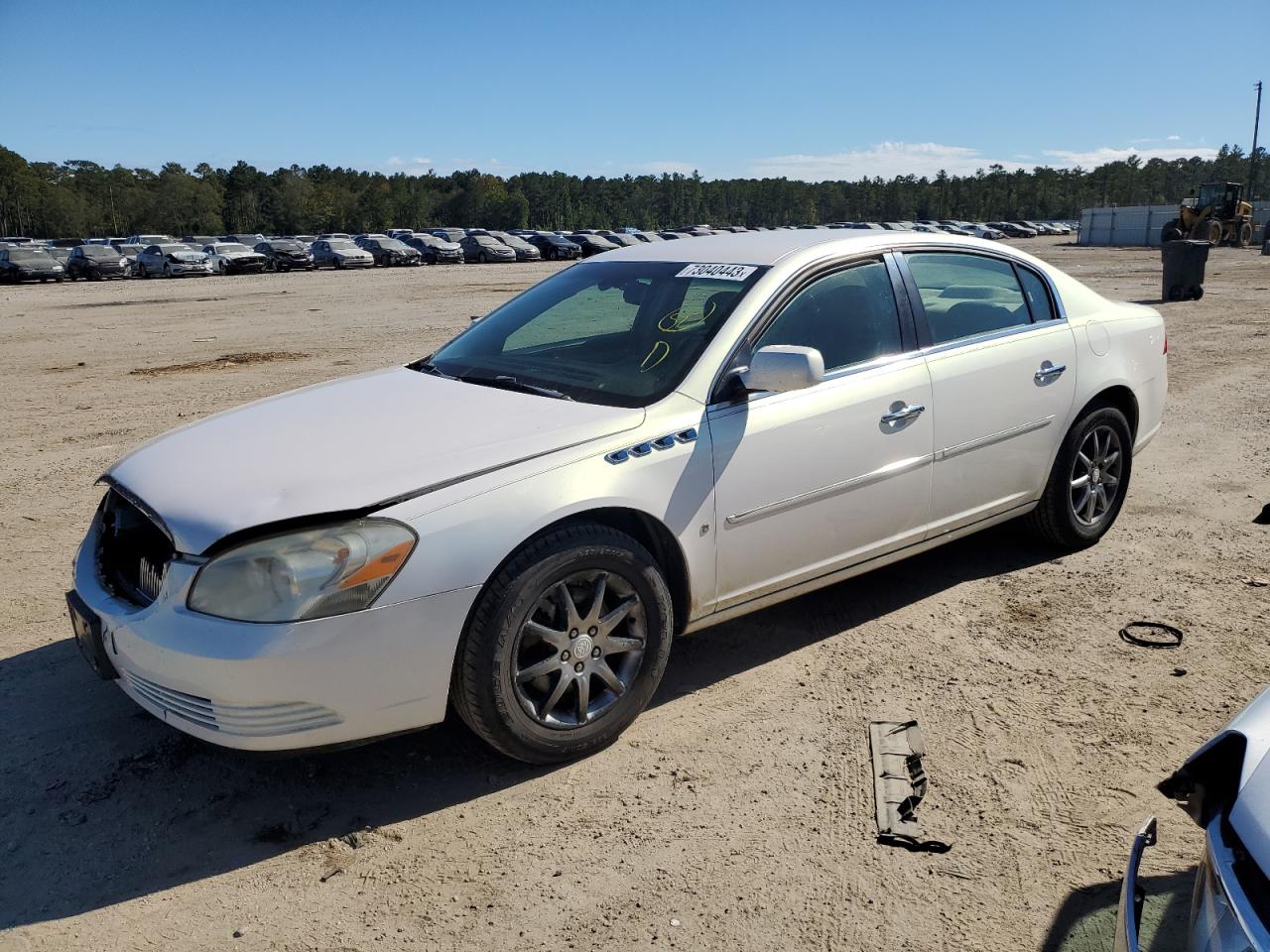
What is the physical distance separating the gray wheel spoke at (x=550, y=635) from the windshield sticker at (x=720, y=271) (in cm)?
161

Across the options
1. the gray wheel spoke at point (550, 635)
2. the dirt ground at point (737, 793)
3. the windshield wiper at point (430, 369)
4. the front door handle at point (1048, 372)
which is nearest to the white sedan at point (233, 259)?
the dirt ground at point (737, 793)

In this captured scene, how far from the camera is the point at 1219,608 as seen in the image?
4398 millimetres

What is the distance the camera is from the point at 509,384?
12.6 ft

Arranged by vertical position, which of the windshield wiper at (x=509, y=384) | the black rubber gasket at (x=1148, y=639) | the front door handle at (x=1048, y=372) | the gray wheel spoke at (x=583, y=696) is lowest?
the black rubber gasket at (x=1148, y=639)

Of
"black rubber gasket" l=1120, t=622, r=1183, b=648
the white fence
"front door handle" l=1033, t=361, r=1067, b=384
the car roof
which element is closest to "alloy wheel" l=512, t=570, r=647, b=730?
the car roof

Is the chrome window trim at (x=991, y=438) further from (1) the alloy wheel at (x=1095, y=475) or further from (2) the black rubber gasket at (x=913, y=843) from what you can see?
(2) the black rubber gasket at (x=913, y=843)

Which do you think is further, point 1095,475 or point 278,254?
point 278,254

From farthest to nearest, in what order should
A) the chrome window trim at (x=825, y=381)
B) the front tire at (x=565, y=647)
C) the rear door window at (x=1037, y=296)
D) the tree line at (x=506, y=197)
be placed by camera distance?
the tree line at (x=506, y=197), the rear door window at (x=1037, y=296), the chrome window trim at (x=825, y=381), the front tire at (x=565, y=647)

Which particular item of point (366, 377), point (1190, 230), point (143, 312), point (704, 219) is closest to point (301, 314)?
point (143, 312)

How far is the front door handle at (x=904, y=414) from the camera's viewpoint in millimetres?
3966

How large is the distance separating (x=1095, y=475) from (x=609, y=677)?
A: 305 cm

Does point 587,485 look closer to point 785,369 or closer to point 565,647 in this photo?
point 565,647

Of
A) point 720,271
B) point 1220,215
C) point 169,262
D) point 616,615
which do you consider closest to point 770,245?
point 720,271

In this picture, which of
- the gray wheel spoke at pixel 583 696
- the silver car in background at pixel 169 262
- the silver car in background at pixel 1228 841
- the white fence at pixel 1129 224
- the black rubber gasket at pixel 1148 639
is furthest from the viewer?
the white fence at pixel 1129 224
